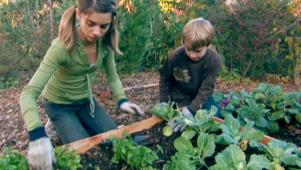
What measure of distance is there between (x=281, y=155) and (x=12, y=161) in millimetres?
1356

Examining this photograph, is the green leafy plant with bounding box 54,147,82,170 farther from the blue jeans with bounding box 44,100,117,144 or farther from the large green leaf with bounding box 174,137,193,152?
the blue jeans with bounding box 44,100,117,144

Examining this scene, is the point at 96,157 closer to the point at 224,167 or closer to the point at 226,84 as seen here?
the point at 224,167

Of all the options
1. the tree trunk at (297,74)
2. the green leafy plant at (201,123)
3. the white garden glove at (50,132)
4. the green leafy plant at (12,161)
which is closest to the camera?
the green leafy plant at (12,161)

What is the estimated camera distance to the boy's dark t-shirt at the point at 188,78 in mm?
3355

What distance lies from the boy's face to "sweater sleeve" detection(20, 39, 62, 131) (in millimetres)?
1005

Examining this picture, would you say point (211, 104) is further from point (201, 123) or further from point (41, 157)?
point (41, 157)

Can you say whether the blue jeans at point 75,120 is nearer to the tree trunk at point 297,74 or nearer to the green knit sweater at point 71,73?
the green knit sweater at point 71,73

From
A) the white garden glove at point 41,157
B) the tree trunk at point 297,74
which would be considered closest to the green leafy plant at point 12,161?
the white garden glove at point 41,157

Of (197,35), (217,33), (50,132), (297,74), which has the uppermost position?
(197,35)

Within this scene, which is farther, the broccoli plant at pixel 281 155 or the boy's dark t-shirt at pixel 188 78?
the boy's dark t-shirt at pixel 188 78

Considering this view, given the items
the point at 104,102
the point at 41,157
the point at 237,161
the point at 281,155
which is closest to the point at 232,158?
the point at 237,161

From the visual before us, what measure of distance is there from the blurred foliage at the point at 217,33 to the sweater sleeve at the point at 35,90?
10.5ft

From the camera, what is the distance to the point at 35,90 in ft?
7.63

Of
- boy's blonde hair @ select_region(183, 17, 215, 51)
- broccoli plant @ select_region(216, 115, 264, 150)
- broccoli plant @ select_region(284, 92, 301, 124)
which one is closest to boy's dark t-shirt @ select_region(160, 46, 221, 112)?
boy's blonde hair @ select_region(183, 17, 215, 51)
